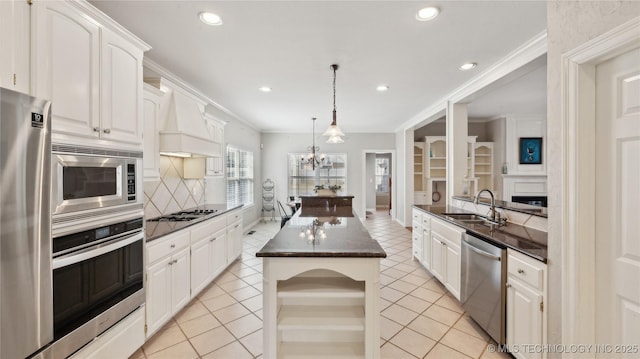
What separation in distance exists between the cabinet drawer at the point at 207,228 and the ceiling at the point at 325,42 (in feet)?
5.93

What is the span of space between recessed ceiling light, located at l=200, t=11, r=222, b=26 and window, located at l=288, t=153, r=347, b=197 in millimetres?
5437

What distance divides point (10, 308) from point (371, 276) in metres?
1.77

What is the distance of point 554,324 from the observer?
5.05ft

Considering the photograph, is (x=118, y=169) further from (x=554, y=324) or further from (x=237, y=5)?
(x=554, y=324)

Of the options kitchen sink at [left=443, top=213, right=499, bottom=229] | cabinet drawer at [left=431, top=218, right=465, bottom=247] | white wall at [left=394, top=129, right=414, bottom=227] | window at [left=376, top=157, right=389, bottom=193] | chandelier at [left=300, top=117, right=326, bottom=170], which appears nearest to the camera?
cabinet drawer at [left=431, top=218, right=465, bottom=247]

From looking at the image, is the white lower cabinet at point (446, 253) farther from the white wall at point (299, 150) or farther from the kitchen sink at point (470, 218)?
the white wall at point (299, 150)

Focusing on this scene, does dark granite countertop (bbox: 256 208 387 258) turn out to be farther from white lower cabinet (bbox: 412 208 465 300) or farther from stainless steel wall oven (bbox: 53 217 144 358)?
white lower cabinet (bbox: 412 208 465 300)

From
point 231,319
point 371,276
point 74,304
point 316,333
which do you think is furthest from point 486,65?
point 74,304

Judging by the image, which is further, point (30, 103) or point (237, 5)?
point (237, 5)

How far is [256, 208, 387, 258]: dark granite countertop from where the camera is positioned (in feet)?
5.21

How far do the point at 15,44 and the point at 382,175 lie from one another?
413 inches

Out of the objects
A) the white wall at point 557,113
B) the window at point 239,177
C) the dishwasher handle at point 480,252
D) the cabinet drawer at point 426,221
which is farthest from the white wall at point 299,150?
the white wall at point 557,113

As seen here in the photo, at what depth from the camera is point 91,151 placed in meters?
1.50

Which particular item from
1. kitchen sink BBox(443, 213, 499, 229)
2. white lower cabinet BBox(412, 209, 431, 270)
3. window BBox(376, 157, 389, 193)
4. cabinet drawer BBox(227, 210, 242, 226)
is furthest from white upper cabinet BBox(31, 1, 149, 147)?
window BBox(376, 157, 389, 193)
